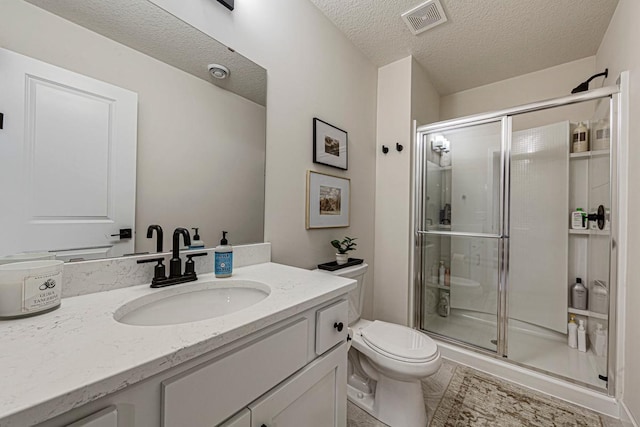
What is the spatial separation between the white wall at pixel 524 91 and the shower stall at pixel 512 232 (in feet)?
0.96

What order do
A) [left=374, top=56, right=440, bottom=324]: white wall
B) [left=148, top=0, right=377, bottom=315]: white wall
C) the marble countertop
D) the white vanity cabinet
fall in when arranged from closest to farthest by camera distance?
the marble countertop → the white vanity cabinet → [left=148, top=0, right=377, bottom=315]: white wall → [left=374, top=56, right=440, bottom=324]: white wall

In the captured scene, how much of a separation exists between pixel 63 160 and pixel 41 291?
0.38m

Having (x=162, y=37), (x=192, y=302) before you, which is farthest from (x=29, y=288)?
(x=162, y=37)

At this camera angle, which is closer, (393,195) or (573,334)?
(573,334)

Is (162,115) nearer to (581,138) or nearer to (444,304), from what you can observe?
(444,304)

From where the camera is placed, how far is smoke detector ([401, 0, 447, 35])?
1624mm

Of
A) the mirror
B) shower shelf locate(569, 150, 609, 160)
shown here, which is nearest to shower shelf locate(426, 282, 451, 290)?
shower shelf locate(569, 150, 609, 160)

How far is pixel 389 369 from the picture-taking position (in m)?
1.28

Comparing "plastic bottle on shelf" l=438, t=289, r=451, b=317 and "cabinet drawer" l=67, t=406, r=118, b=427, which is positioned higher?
"cabinet drawer" l=67, t=406, r=118, b=427

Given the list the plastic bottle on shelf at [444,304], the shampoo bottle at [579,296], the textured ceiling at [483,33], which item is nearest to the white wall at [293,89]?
the textured ceiling at [483,33]

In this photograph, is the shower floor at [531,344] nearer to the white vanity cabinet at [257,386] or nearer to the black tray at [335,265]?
the black tray at [335,265]

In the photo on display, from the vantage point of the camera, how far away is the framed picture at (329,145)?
1648 mm

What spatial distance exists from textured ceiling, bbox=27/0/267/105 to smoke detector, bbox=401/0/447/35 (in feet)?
3.63

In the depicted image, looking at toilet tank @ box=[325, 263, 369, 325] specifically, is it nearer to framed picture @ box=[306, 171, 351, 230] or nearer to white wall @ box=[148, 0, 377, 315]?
white wall @ box=[148, 0, 377, 315]
